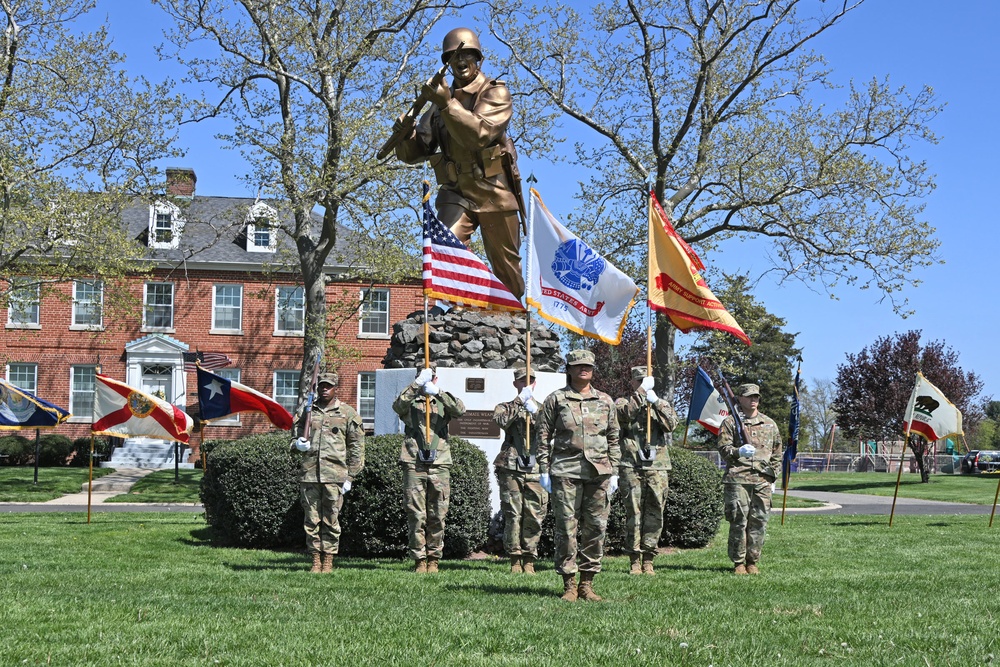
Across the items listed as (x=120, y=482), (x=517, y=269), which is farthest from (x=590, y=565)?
(x=120, y=482)

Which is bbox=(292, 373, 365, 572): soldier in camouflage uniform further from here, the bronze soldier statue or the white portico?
the white portico

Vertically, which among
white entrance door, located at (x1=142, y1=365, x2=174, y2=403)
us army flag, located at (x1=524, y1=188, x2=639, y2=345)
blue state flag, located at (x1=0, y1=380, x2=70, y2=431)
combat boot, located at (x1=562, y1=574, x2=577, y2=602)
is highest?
white entrance door, located at (x1=142, y1=365, x2=174, y2=403)

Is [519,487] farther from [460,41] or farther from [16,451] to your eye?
[16,451]

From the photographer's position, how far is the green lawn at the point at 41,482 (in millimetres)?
24531

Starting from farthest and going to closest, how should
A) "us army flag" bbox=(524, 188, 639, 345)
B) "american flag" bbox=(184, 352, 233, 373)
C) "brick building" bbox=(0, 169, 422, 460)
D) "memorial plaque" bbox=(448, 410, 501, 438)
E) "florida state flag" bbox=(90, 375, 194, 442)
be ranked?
"brick building" bbox=(0, 169, 422, 460) → "american flag" bbox=(184, 352, 233, 373) → "florida state flag" bbox=(90, 375, 194, 442) → "memorial plaque" bbox=(448, 410, 501, 438) → "us army flag" bbox=(524, 188, 639, 345)

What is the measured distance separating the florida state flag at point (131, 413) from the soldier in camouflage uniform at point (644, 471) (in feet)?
25.5

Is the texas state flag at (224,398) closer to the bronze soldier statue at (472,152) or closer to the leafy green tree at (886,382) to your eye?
the bronze soldier statue at (472,152)

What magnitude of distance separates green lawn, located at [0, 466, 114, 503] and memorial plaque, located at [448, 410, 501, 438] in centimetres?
1480

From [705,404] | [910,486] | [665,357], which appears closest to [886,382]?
[910,486]

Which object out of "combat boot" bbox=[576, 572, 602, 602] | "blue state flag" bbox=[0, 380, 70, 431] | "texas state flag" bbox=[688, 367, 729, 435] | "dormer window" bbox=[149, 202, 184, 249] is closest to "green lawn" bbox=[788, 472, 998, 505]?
"texas state flag" bbox=[688, 367, 729, 435]

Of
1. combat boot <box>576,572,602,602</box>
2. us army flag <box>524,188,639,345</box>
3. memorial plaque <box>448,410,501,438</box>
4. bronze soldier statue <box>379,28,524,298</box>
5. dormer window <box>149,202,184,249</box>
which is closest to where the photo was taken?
combat boot <box>576,572,602,602</box>

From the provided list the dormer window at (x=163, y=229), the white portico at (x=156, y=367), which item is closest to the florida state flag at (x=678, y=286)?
the dormer window at (x=163, y=229)

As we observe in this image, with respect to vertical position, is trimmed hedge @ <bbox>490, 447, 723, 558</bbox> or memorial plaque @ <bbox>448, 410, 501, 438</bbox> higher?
memorial plaque @ <bbox>448, 410, 501, 438</bbox>

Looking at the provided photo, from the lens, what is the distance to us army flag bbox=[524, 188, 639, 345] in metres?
11.3
